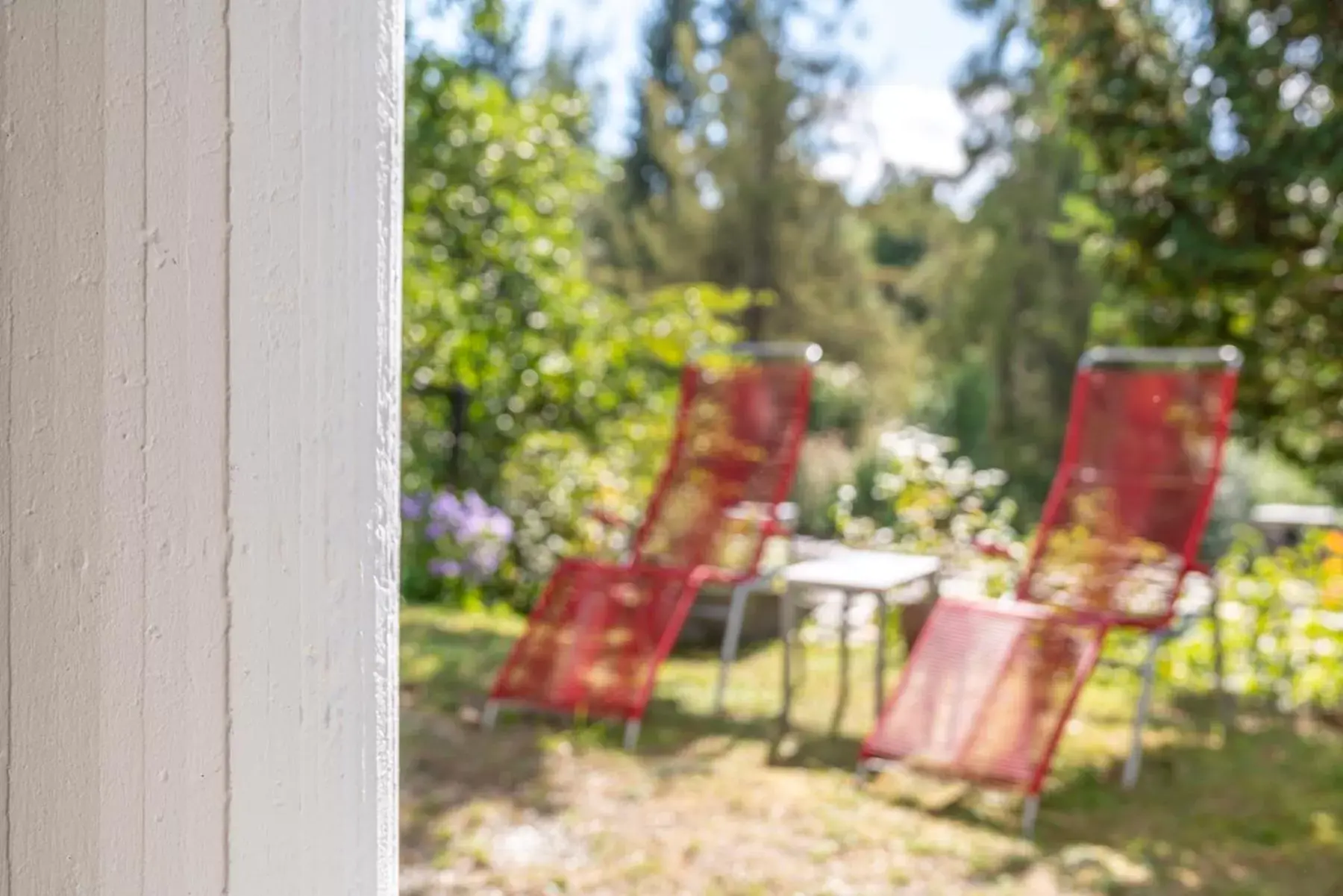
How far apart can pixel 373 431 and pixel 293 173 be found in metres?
0.17

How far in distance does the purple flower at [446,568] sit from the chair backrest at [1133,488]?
320cm

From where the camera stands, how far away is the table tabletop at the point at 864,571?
3781mm

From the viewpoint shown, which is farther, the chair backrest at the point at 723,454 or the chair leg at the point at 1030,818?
the chair backrest at the point at 723,454

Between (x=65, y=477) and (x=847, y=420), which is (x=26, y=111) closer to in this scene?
(x=65, y=477)

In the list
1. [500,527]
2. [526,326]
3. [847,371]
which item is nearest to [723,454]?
[500,527]

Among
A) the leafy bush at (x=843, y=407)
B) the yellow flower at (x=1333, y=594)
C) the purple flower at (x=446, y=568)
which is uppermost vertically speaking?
the leafy bush at (x=843, y=407)

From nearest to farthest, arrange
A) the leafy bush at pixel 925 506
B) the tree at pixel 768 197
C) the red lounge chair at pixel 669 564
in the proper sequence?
the red lounge chair at pixel 669 564
the leafy bush at pixel 925 506
the tree at pixel 768 197

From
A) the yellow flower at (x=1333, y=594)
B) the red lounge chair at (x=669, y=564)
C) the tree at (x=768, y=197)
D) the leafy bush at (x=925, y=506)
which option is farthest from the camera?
the tree at (x=768, y=197)

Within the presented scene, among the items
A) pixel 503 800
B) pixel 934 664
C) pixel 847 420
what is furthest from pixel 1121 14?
pixel 847 420

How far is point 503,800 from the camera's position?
10.9 ft

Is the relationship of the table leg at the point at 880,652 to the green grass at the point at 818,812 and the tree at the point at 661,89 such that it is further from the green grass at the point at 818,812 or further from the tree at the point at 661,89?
the tree at the point at 661,89

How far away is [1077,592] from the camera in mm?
3885

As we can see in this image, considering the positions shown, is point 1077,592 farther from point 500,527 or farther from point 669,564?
point 500,527

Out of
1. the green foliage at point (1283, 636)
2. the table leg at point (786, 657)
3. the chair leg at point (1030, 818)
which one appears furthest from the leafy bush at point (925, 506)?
the chair leg at point (1030, 818)
